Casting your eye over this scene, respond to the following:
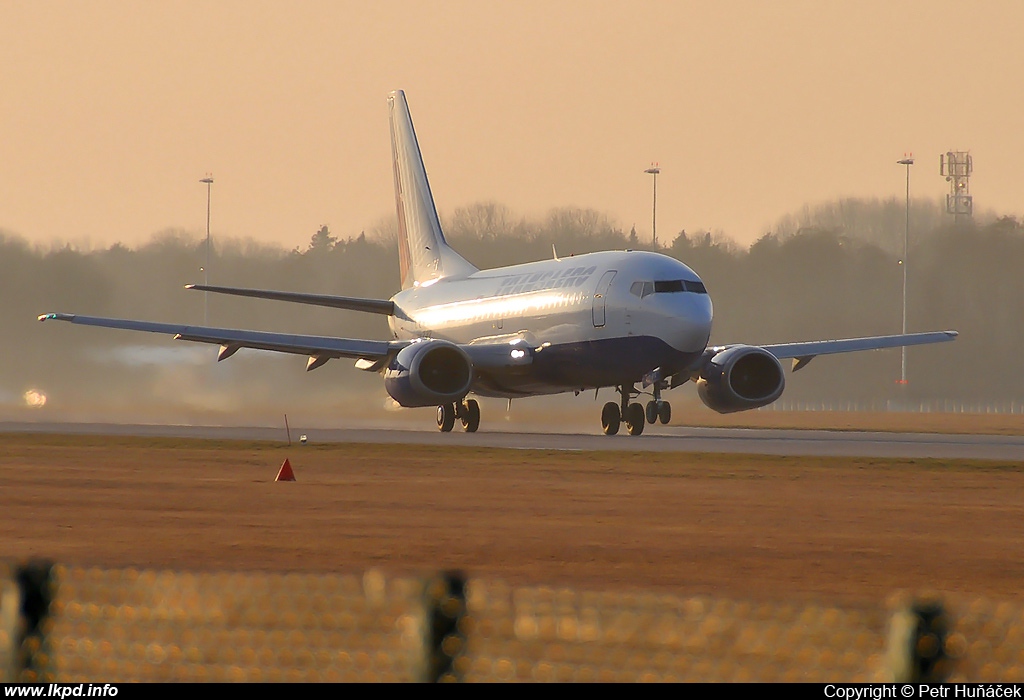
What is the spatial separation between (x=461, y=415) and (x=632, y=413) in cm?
582

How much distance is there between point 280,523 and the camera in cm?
1988

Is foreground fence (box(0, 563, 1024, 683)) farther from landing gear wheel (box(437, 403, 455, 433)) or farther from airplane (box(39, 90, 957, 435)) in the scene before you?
landing gear wheel (box(437, 403, 455, 433))

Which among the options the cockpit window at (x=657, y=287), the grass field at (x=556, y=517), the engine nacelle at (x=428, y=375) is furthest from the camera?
the engine nacelle at (x=428, y=375)

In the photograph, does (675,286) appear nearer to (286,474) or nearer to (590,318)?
(590,318)

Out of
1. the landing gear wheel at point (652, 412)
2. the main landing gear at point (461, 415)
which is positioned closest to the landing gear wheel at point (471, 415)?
the main landing gear at point (461, 415)

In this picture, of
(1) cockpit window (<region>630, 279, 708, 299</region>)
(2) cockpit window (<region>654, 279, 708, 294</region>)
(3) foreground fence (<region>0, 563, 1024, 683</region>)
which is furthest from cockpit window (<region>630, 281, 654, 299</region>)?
(3) foreground fence (<region>0, 563, 1024, 683</region>)

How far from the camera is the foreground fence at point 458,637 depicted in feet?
19.3

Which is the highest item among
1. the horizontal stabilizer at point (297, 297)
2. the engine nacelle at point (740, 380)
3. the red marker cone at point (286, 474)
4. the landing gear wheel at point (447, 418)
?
the horizontal stabilizer at point (297, 297)

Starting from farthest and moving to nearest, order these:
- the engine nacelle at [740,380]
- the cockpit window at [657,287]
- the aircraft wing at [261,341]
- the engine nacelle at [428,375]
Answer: the aircraft wing at [261,341] < the engine nacelle at [740,380] < the engine nacelle at [428,375] < the cockpit window at [657,287]

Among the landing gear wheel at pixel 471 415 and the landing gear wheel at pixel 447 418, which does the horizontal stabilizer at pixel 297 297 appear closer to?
the landing gear wheel at pixel 447 418

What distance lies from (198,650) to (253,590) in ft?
12.5

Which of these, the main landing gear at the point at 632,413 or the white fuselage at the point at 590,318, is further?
the main landing gear at the point at 632,413

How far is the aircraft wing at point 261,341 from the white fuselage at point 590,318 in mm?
2812

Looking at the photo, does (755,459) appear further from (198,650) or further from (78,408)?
(78,408)
